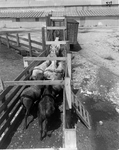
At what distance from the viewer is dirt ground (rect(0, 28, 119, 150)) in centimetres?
398

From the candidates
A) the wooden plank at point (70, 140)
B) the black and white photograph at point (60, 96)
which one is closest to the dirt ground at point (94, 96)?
the black and white photograph at point (60, 96)

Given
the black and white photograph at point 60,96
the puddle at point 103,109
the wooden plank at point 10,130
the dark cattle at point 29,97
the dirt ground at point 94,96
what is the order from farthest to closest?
the dark cattle at point 29,97 < the puddle at point 103,109 < the dirt ground at point 94,96 < the black and white photograph at point 60,96 < the wooden plank at point 10,130

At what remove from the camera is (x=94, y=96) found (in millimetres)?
6062

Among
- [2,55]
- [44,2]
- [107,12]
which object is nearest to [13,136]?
[2,55]

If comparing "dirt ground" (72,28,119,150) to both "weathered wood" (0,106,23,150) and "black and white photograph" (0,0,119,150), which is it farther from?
"weathered wood" (0,106,23,150)

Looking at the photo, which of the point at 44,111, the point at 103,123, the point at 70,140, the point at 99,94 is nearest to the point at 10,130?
the point at 44,111

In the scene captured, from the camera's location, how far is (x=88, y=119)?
464cm

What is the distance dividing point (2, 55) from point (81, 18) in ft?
56.3

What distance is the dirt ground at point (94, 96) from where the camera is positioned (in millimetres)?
3984

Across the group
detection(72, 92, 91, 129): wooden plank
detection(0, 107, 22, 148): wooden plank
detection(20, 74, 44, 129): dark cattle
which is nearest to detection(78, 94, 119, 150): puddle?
detection(72, 92, 91, 129): wooden plank

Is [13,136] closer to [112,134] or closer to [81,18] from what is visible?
[112,134]

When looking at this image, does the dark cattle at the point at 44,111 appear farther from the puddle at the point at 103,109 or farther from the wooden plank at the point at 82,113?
the puddle at the point at 103,109

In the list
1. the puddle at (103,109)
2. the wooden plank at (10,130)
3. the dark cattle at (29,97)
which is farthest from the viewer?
the dark cattle at (29,97)

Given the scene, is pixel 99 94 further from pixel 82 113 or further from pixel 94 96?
pixel 82 113
